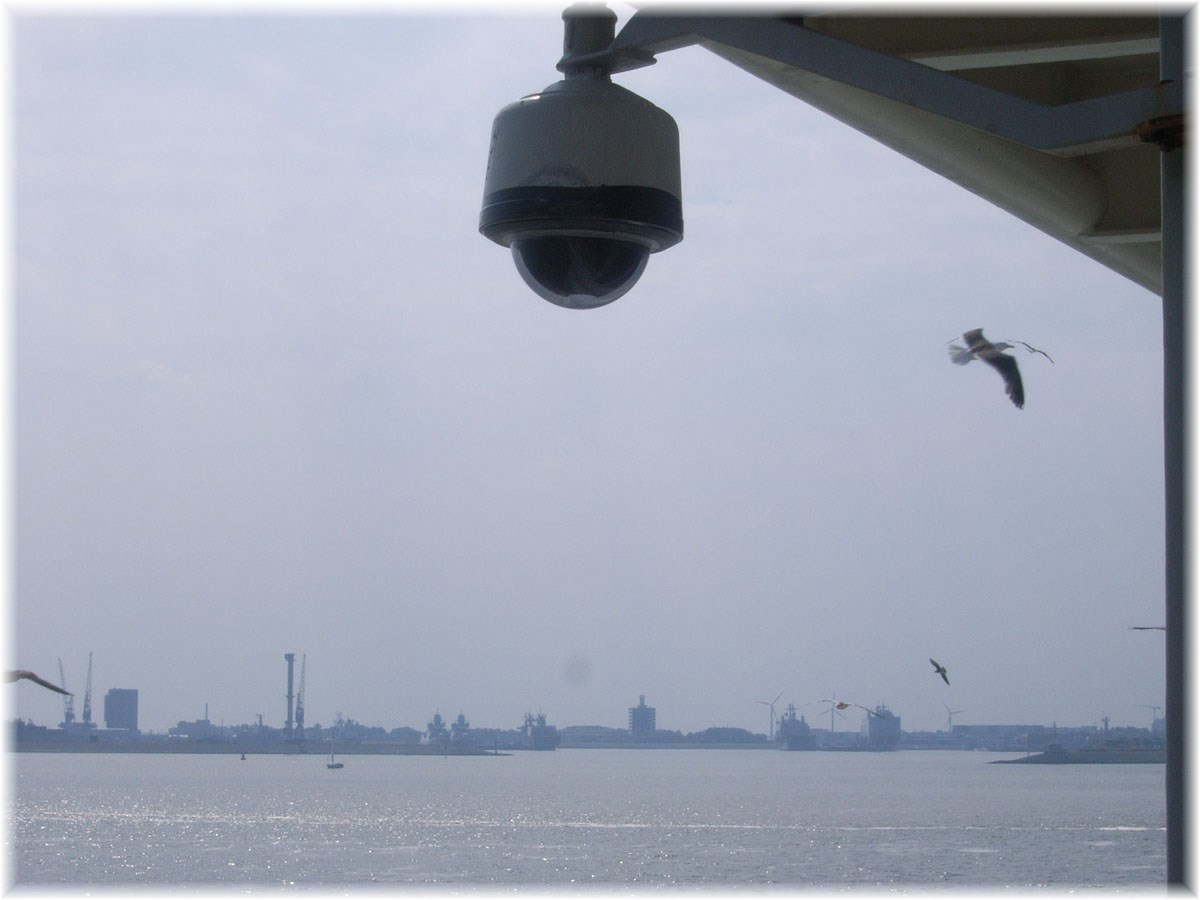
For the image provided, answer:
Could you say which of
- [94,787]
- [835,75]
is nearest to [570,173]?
[835,75]

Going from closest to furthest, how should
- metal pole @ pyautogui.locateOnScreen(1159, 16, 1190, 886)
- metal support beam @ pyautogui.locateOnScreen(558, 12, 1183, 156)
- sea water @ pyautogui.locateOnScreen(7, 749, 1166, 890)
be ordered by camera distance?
1. metal pole @ pyautogui.locateOnScreen(1159, 16, 1190, 886)
2. metal support beam @ pyautogui.locateOnScreen(558, 12, 1183, 156)
3. sea water @ pyautogui.locateOnScreen(7, 749, 1166, 890)

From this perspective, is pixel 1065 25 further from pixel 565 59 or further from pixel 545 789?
pixel 545 789

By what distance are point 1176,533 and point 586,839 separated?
9025 centimetres

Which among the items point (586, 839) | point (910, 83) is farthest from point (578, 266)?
point (586, 839)

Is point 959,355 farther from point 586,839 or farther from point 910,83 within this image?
point 586,839

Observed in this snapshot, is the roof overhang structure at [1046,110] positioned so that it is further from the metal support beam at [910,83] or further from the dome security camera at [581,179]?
the dome security camera at [581,179]

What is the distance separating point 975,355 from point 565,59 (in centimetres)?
131

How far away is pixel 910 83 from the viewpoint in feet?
8.84

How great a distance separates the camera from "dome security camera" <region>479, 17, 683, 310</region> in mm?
3070

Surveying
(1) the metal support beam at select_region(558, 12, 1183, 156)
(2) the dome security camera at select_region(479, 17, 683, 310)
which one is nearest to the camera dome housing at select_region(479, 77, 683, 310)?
(2) the dome security camera at select_region(479, 17, 683, 310)

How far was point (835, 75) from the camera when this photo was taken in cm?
278

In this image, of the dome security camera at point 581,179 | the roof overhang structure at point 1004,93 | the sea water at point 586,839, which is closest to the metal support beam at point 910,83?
the roof overhang structure at point 1004,93

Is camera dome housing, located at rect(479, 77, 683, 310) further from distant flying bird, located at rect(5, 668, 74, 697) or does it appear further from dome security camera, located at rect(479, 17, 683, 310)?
distant flying bird, located at rect(5, 668, 74, 697)

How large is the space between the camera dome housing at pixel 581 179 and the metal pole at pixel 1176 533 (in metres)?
1.06
